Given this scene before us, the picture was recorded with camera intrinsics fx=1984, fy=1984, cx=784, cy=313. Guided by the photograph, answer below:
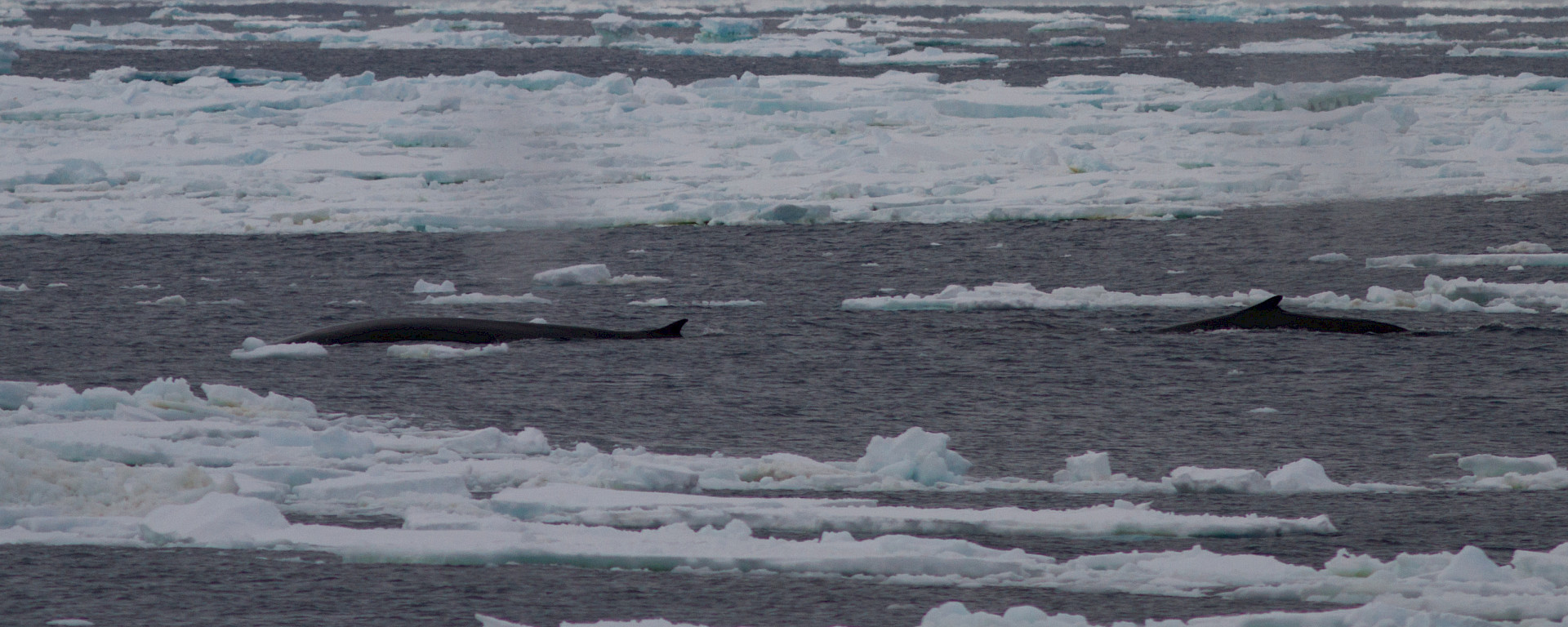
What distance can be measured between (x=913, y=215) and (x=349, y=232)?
5856 millimetres

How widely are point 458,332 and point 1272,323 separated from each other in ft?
18.4

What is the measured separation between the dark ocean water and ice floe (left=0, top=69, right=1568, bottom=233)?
3.57ft

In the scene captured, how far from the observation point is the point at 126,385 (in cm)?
1148

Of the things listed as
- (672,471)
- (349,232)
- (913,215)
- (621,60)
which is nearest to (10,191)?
(349,232)

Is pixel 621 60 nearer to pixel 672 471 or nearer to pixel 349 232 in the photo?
pixel 349 232

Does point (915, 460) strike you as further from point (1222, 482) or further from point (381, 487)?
point (381, 487)

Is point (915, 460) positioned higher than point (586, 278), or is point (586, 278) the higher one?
point (586, 278)

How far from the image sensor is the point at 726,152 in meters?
25.3

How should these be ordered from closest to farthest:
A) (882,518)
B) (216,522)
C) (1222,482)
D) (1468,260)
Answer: (216,522) < (882,518) < (1222,482) < (1468,260)

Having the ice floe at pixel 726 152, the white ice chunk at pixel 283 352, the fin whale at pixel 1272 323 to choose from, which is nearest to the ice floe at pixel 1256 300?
the fin whale at pixel 1272 323

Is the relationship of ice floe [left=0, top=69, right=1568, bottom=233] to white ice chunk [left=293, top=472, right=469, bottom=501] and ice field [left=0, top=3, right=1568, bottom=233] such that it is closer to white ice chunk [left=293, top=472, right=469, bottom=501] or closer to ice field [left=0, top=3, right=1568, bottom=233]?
ice field [left=0, top=3, right=1568, bottom=233]

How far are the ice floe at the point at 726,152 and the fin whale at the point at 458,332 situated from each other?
703cm

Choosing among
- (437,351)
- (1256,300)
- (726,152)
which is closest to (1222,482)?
(437,351)

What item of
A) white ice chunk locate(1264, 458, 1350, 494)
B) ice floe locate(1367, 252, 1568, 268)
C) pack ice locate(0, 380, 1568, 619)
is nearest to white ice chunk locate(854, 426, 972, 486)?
pack ice locate(0, 380, 1568, 619)
